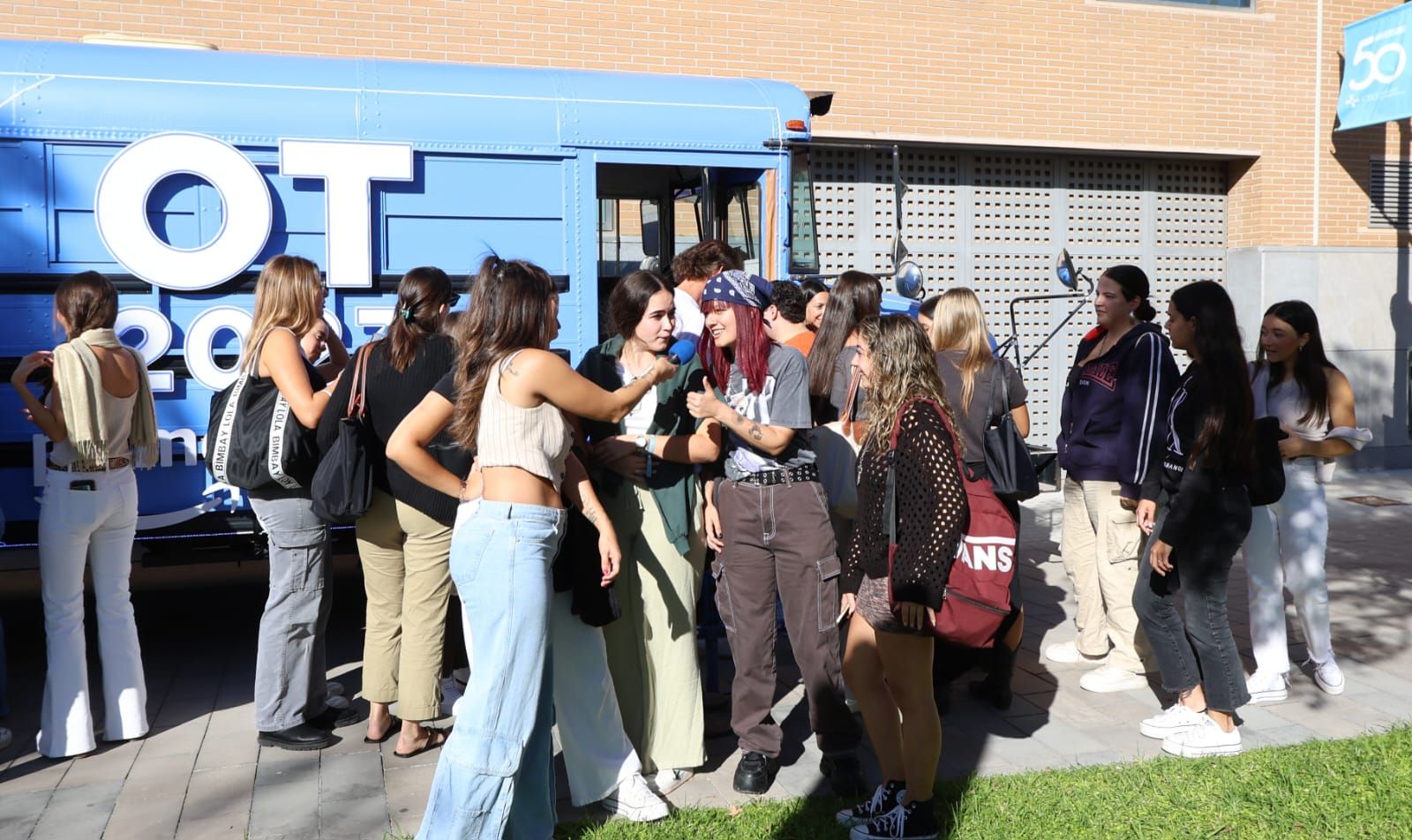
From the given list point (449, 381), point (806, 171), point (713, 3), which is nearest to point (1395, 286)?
point (713, 3)

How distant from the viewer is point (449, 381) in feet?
11.9

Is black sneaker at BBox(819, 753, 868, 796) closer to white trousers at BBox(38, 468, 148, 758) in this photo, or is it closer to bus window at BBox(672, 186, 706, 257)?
white trousers at BBox(38, 468, 148, 758)

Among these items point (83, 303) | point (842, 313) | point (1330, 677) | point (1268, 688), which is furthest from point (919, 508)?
point (83, 303)

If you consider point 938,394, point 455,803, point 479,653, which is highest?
point 938,394

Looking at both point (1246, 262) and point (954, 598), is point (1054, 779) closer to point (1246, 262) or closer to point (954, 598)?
point (954, 598)

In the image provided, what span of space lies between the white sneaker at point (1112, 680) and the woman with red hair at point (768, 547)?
1.79m

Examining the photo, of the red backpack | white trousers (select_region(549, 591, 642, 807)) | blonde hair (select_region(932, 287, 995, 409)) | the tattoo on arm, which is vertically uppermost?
blonde hair (select_region(932, 287, 995, 409))

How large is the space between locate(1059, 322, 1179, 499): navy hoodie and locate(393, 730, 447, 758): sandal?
130 inches

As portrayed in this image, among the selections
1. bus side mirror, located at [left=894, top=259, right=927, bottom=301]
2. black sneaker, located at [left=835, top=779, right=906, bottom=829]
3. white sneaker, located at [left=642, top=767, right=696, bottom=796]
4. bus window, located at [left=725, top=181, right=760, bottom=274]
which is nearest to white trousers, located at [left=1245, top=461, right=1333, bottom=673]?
bus side mirror, located at [left=894, top=259, right=927, bottom=301]

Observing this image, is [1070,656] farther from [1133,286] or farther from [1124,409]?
[1133,286]

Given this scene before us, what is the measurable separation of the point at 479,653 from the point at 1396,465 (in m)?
13.5

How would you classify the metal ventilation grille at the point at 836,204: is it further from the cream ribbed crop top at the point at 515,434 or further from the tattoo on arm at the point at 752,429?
the cream ribbed crop top at the point at 515,434

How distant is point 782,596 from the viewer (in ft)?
14.4

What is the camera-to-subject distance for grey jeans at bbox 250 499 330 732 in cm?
474
